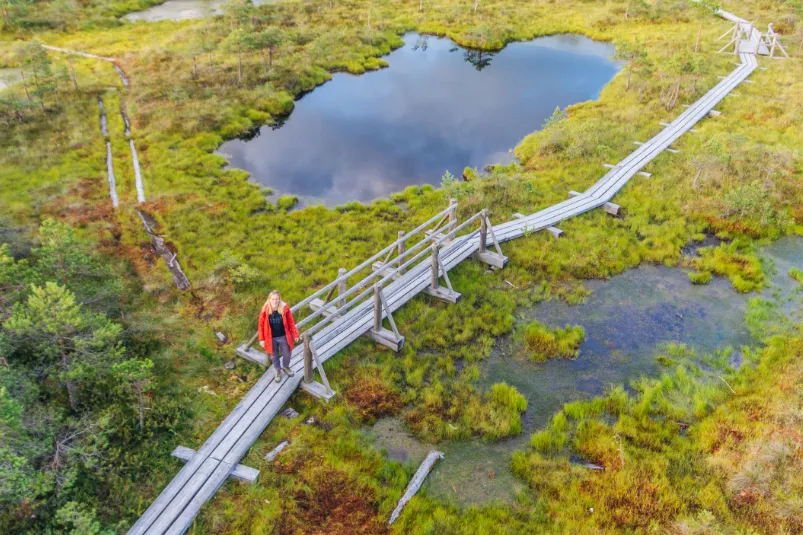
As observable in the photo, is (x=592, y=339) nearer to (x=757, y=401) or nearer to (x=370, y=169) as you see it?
(x=757, y=401)

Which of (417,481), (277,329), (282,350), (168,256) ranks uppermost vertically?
(277,329)

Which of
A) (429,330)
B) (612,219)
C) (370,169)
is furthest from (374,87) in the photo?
(429,330)

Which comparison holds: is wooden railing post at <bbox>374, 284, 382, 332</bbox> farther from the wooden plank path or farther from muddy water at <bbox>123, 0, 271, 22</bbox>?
muddy water at <bbox>123, 0, 271, 22</bbox>

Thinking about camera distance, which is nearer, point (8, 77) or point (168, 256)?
point (168, 256)

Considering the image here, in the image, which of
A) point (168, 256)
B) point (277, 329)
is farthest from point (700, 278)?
point (168, 256)

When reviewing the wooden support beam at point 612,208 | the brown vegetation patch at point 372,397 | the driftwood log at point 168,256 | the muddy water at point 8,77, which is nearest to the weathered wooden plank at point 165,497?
the brown vegetation patch at point 372,397

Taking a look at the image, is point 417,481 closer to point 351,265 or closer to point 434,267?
point 434,267

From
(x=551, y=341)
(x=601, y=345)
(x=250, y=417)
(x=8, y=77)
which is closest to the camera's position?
(x=250, y=417)

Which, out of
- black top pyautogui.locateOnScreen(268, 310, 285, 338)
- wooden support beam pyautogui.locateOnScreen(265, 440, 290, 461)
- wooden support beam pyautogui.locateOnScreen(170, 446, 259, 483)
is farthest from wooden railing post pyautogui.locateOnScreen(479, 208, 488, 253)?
wooden support beam pyautogui.locateOnScreen(170, 446, 259, 483)

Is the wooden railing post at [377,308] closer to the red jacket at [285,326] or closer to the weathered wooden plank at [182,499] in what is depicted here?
the red jacket at [285,326]
